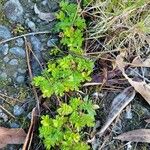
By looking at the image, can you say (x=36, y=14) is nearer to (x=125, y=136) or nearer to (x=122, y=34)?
(x=122, y=34)

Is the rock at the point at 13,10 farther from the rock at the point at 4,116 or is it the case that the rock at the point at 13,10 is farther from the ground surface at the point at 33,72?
the rock at the point at 4,116

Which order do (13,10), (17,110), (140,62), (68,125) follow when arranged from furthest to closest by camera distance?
1. (13,10)
2. (140,62)
3. (17,110)
4. (68,125)

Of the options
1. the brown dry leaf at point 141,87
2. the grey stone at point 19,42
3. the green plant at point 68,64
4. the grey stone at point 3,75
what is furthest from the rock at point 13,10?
the brown dry leaf at point 141,87

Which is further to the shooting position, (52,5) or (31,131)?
(52,5)

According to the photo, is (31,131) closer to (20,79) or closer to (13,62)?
(20,79)

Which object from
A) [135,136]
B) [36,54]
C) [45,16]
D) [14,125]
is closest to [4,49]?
[36,54]

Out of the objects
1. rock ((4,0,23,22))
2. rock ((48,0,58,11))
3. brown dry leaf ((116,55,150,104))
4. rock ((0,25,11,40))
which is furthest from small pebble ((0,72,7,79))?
brown dry leaf ((116,55,150,104))

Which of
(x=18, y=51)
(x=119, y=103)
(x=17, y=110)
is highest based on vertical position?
(x=18, y=51)
